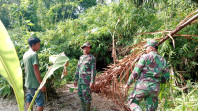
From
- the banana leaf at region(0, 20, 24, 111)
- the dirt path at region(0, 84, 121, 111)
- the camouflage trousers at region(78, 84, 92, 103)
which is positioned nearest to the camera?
the banana leaf at region(0, 20, 24, 111)

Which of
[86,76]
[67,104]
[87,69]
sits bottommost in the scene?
[67,104]

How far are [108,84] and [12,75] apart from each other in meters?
2.34

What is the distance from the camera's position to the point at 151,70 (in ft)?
6.76

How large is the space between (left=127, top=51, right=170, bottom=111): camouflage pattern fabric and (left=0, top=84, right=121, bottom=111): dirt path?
3.91 ft

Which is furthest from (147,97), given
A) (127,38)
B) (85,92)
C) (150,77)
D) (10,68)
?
(127,38)

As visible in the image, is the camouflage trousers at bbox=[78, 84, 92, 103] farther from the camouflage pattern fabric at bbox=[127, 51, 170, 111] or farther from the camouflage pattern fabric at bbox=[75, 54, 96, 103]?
the camouflage pattern fabric at bbox=[127, 51, 170, 111]

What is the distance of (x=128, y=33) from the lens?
4.47m

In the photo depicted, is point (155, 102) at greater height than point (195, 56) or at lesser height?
lesser

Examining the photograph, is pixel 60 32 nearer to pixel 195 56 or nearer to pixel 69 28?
pixel 69 28

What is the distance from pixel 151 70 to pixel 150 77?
0.34ft

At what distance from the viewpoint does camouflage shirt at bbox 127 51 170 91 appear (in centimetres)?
204

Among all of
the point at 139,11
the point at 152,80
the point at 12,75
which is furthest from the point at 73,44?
the point at 12,75

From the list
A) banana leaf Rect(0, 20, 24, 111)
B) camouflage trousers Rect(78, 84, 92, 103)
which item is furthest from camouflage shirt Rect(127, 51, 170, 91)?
banana leaf Rect(0, 20, 24, 111)

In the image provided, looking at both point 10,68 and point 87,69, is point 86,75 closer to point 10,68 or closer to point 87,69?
point 87,69
